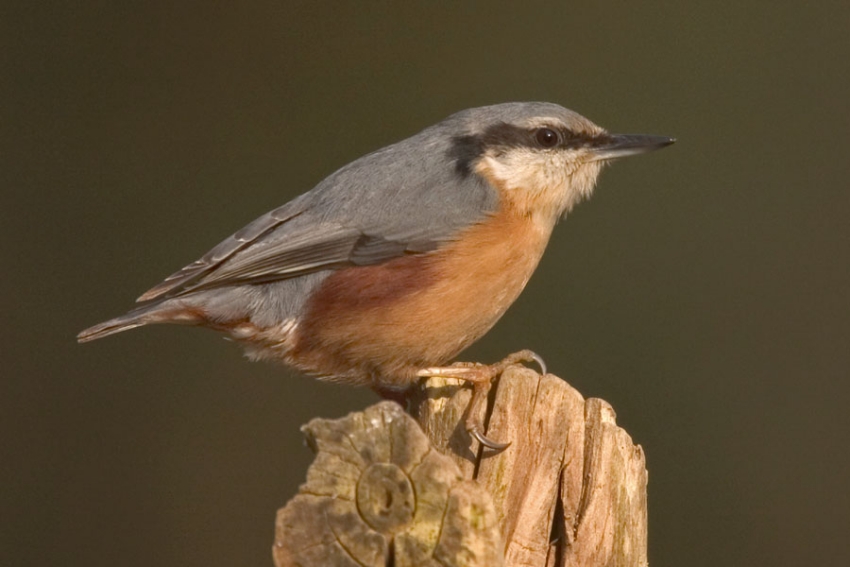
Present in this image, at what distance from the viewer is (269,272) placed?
325 cm

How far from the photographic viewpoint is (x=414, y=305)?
314 centimetres

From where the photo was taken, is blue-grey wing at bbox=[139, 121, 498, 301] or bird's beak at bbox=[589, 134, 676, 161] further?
bird's beak at bbox=[589, 134, 676, 161]

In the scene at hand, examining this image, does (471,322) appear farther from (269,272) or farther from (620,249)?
(620,249)

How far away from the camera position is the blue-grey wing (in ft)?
10.6

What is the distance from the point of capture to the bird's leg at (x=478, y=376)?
7.86ft

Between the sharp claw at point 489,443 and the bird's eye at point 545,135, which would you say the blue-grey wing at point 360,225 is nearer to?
the bird's eye at point 545,135

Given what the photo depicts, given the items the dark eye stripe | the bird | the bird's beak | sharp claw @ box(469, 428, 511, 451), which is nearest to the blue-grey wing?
the bird

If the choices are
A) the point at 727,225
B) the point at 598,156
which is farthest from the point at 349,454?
the point at 727,225

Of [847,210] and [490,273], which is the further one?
[847,210]

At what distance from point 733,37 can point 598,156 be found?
2.50 meters

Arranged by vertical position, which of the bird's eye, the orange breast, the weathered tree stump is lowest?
the weathered tree stump

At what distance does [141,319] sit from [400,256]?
76cm

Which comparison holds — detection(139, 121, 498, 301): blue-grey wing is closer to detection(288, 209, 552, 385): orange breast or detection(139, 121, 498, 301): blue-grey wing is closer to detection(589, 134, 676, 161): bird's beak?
detection(288, 209, 552, 385): orange breast

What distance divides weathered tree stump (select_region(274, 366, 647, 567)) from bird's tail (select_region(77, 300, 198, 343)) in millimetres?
744
